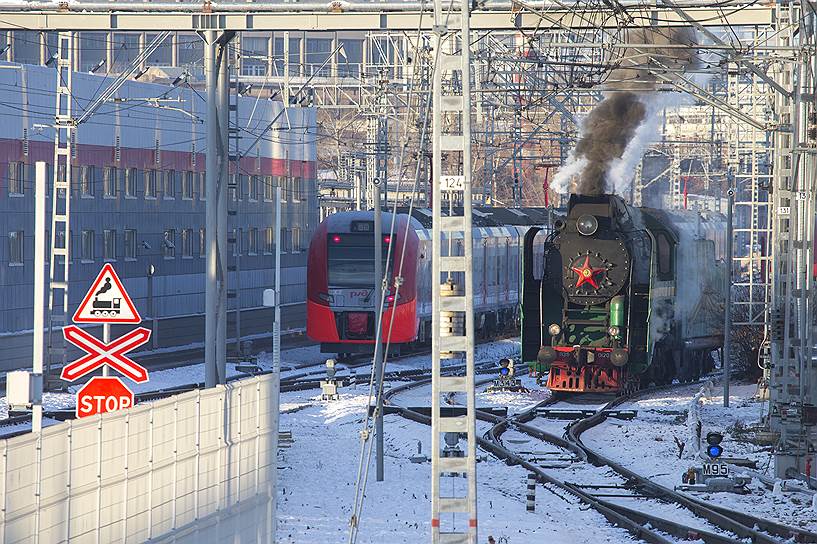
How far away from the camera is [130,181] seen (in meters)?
43.3

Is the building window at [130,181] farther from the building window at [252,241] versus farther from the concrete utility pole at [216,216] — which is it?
the concrete utility pole at [216,216]

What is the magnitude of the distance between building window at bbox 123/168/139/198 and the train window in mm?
17199

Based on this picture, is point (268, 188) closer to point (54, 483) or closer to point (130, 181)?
point (130, 181)

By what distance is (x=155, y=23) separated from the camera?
21.6 metres

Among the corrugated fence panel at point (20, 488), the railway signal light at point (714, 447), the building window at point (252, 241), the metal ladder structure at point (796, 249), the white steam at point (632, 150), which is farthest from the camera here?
the building window at point (252, 241)

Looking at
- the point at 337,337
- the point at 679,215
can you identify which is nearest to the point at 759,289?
the point at 679,215

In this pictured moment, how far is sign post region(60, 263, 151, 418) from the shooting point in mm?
15531

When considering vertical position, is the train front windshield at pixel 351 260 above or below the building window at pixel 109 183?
below

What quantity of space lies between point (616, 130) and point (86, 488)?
71.0ft

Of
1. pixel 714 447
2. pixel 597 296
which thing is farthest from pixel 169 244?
pixel 714 447

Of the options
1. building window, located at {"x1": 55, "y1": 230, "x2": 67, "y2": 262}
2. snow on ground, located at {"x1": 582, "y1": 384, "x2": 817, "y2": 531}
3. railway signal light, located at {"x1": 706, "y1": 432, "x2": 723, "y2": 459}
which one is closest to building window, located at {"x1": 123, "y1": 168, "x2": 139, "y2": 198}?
building window, located at {"x1": 55, "y1": 230, "x2": 67, "y2": 262}

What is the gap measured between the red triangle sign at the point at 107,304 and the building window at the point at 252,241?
1333 inches

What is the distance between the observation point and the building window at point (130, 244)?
43125 mm

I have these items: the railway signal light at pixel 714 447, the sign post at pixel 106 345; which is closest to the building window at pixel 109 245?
the railway signal light at pixel 714 447
